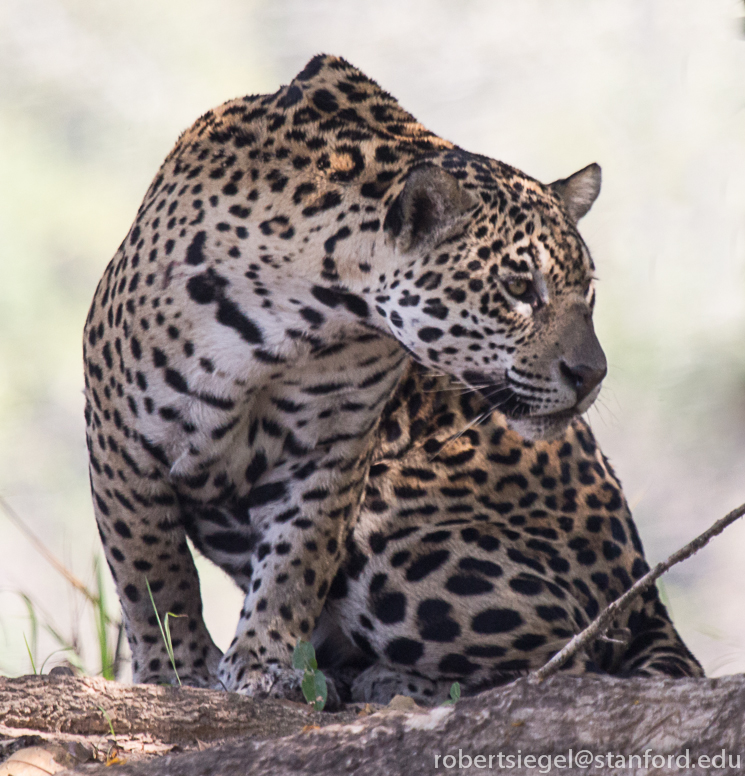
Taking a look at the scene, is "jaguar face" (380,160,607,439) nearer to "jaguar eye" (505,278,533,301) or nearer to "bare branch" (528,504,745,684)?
"jaguar eye" (505,278,533,301)

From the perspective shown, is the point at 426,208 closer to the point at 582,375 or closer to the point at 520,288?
the point at 520,288

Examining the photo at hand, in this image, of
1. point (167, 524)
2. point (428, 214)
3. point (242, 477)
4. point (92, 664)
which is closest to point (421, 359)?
point (428, 214)

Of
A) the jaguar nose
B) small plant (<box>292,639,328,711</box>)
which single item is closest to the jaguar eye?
the jaguar nose

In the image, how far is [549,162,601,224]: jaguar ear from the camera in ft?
16.1

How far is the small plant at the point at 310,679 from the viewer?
3.90 m

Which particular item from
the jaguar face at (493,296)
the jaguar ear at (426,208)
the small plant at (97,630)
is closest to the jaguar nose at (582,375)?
the jaguar face at (493,296)

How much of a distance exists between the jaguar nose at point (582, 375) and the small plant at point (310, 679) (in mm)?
1417

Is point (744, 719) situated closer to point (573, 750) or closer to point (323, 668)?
point (573, 750)

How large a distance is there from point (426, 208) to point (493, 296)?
423 millimetres

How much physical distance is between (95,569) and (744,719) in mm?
4120

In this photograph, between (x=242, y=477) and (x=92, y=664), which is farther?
(x=92, y=664)

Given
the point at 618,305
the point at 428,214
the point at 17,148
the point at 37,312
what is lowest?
the point at 428,214

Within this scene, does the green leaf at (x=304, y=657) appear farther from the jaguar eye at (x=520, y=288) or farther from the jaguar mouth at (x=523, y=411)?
the jaguar eye at (x=520, y=288)

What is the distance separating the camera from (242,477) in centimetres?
498
